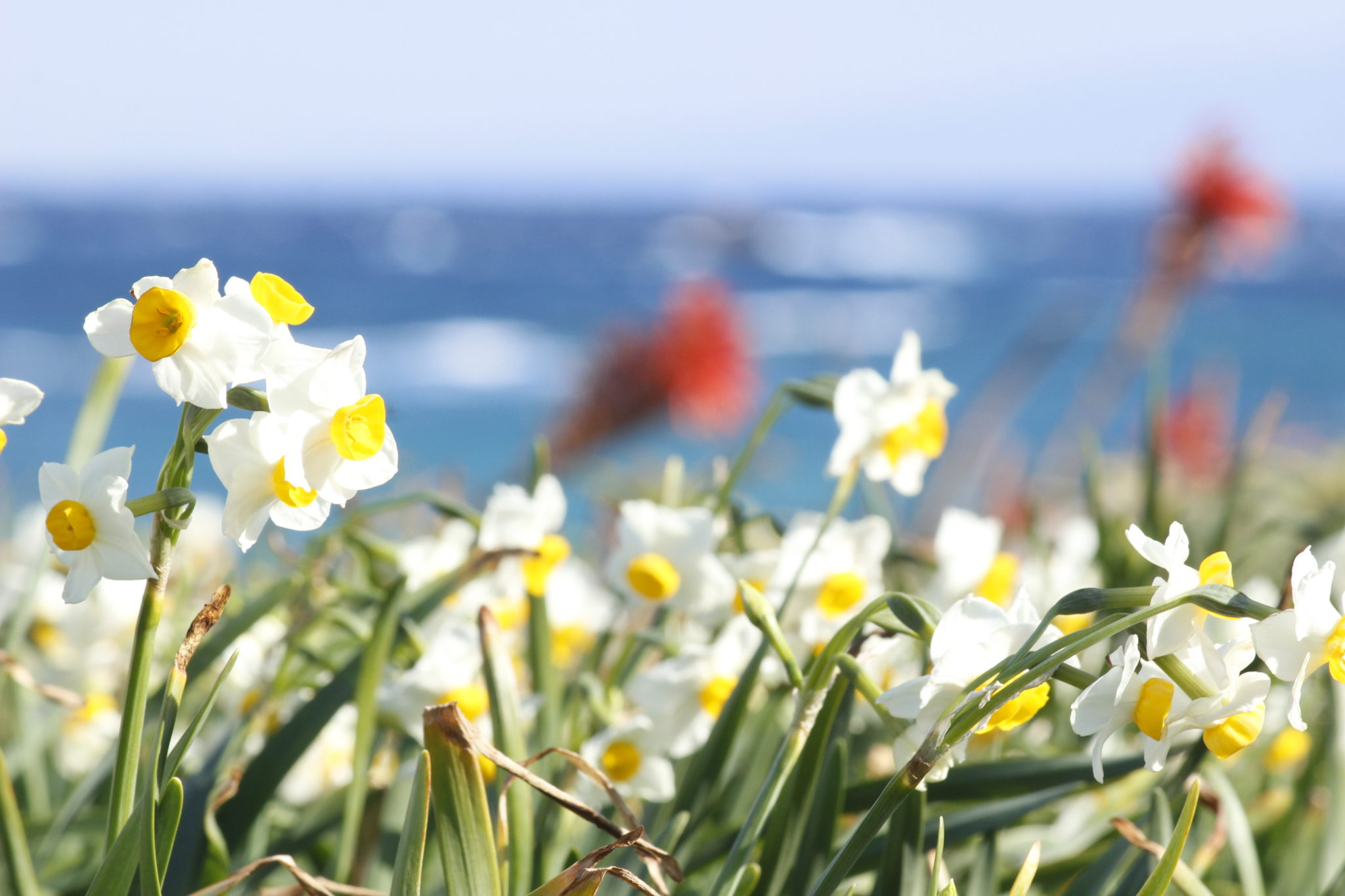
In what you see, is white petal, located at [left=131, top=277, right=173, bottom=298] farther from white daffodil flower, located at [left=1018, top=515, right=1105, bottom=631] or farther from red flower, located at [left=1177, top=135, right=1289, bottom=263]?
red flower, located at [left=1177, top=135, right=1289, bottom=263]

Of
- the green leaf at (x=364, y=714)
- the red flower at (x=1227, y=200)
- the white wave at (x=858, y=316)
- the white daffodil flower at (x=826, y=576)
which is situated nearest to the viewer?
the green leaf at (x=364, y=714)

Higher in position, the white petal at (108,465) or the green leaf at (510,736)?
the white petal at (108,465)

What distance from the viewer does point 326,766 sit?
104 cm

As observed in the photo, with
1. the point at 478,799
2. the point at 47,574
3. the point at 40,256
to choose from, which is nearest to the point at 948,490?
the point at 47,574

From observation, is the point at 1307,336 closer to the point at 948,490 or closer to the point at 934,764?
the point at 948,490

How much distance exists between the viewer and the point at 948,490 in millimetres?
2441

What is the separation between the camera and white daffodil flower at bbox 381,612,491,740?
0.79 m

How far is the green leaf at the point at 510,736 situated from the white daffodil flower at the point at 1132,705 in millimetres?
360

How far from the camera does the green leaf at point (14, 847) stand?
66cm

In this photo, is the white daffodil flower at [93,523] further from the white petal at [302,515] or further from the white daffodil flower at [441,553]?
the white daffodil flower at [441,553]

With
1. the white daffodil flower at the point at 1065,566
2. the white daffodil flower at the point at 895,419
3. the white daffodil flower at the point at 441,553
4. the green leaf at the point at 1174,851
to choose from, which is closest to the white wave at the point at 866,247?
the white daffodil flower at the point at 1065,566

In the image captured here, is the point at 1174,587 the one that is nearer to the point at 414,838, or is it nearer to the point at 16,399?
the point at 414,838

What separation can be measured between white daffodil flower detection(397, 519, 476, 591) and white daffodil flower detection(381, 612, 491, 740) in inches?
8.6

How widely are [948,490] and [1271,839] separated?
4.71 feet
